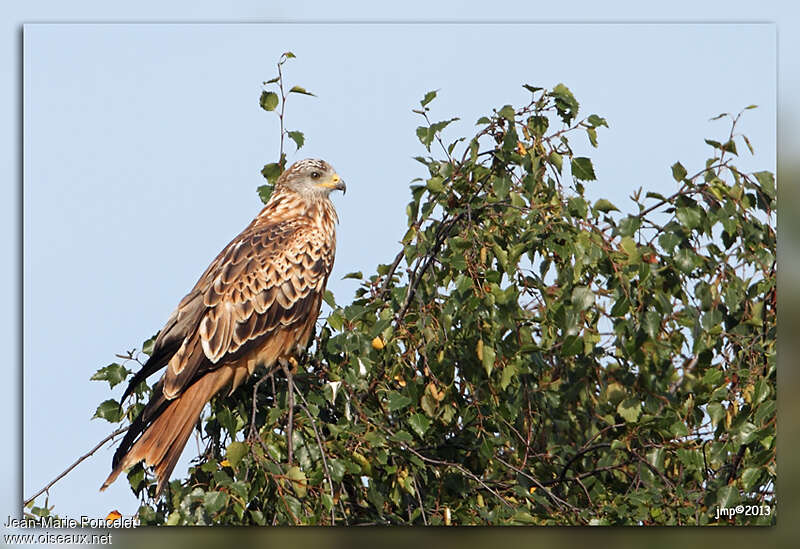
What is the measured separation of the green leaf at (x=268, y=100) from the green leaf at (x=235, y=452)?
1489 mm

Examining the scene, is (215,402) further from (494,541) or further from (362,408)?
(494,541)

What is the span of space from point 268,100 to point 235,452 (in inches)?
61.3

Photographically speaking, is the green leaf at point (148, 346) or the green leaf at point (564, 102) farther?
the green leaf at point (148, 346)

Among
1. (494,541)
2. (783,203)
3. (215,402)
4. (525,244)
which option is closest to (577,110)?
(525,244)

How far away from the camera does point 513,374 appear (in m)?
3.55

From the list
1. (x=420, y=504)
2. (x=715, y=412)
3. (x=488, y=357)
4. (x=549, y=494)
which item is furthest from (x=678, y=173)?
(x=420, y=504)

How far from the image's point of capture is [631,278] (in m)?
3.25

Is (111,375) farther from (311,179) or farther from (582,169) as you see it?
(582,169)

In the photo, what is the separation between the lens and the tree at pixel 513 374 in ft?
10.9

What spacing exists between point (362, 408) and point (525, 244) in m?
0.99

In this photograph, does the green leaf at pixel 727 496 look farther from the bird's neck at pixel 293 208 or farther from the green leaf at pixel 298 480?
the bird's neck at pixel 293 208

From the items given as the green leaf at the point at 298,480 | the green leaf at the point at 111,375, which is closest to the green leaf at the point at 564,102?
the green leaf at the point at 298,480

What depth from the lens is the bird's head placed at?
4.64 metres

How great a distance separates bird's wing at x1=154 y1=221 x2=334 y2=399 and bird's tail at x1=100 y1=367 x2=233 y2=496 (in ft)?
0.30
